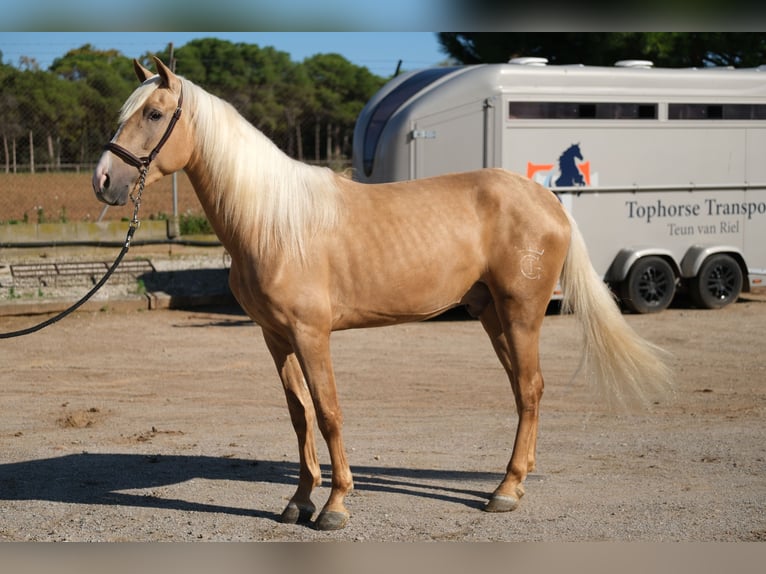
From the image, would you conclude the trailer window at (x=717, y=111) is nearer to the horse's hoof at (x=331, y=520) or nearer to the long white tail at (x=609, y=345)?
the long white tail at (x=609, y=345)

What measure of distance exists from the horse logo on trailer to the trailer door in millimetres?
741

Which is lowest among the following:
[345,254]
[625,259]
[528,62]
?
[625,259]

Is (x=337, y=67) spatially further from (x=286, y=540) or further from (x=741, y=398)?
(x=286, y=540)

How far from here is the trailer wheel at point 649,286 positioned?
439 inches

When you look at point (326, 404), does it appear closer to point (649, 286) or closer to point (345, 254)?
point (345, 254)

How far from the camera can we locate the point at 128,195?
4.00 metres

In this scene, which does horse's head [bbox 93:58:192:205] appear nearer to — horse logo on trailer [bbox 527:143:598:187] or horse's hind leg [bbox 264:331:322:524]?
horse's hind leg [bbox 264:331:322:524]

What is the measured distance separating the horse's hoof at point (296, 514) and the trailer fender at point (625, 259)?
A: 767cm

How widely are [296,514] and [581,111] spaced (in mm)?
7921

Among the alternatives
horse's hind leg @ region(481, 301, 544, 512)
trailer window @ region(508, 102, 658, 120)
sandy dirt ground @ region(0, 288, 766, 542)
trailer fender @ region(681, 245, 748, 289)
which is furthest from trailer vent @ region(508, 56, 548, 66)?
horse's hind leg @ region(481, 301, 544, 512)

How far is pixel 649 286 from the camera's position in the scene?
37.1ft

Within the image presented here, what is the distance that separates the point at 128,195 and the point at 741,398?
5.06 meters

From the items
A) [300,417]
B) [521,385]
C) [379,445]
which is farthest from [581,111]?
[300,417]

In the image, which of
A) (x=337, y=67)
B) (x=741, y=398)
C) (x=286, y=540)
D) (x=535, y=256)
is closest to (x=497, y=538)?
(x=286, y=540)
